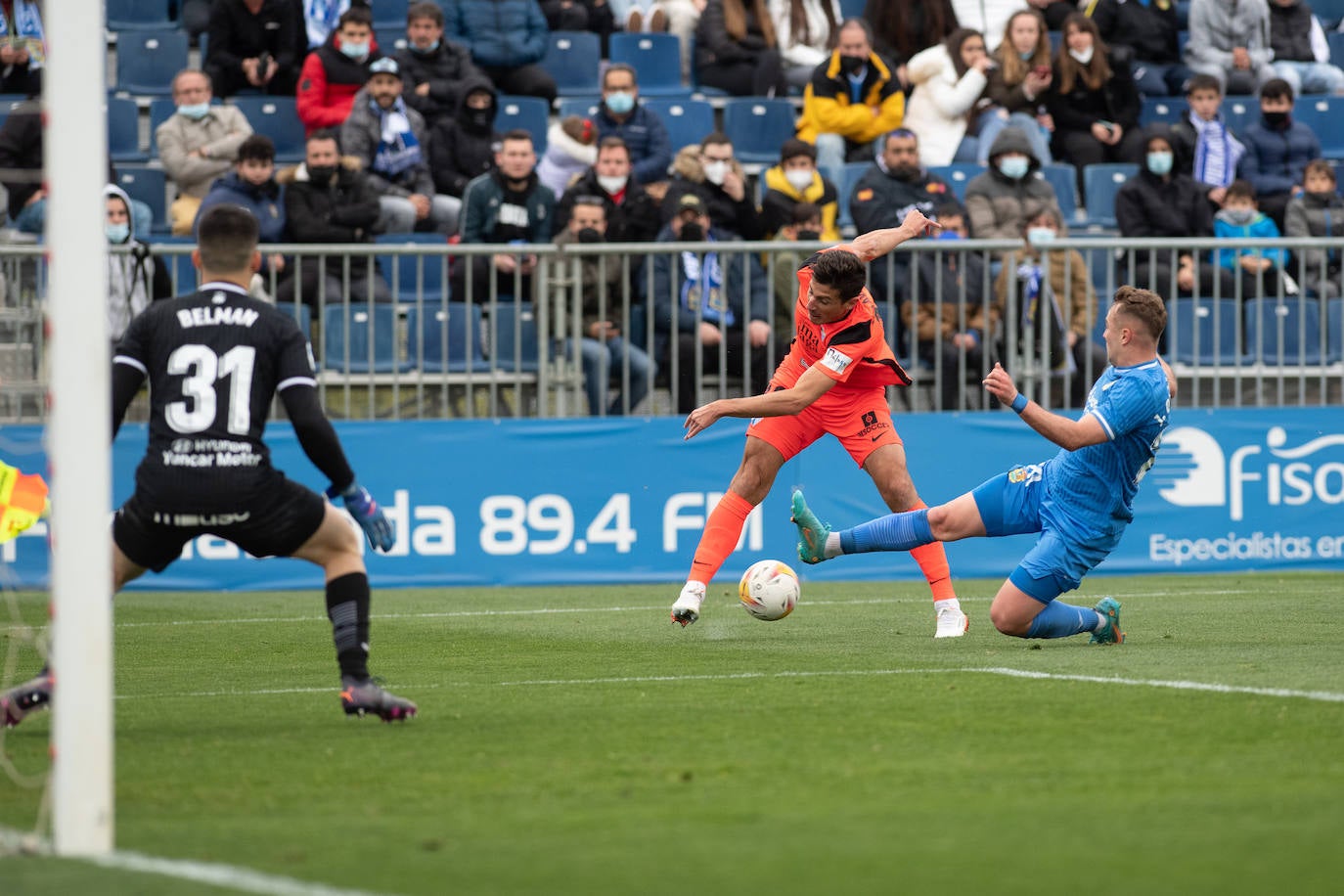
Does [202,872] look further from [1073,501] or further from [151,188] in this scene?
[151,188]

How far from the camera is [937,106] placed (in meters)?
19.0

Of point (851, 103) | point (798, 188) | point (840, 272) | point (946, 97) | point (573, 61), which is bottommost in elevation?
point (840, 272)

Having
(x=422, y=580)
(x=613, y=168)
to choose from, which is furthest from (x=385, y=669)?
(x=613, y=168)

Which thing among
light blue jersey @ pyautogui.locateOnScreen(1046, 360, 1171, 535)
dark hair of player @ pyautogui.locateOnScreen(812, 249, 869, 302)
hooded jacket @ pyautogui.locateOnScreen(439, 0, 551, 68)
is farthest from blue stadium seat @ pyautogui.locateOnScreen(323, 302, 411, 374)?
light blue jersey @ pyautogui.locateOnScreen(1046, 360, 1171, 535)

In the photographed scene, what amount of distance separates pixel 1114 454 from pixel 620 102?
8888 millimetres

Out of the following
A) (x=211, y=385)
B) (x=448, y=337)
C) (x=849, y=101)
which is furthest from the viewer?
(x=849, y=101)

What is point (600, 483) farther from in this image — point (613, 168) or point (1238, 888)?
point (1238, 888)

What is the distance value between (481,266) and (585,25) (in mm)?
6076

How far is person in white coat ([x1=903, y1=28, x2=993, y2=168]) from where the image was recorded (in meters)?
18.8

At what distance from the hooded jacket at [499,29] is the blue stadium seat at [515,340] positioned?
4.96 meters

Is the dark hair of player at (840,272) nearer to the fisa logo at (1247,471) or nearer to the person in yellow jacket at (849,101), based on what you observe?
the fisa logo at (1247,471)

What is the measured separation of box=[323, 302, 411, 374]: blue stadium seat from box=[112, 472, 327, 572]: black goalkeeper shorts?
7.52 m

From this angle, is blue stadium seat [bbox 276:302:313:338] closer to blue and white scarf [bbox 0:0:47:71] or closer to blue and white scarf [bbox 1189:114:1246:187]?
blue and white scarf [bbox 0:0:47:71]

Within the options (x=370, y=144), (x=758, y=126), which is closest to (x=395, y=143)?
(x=370, y=144)
